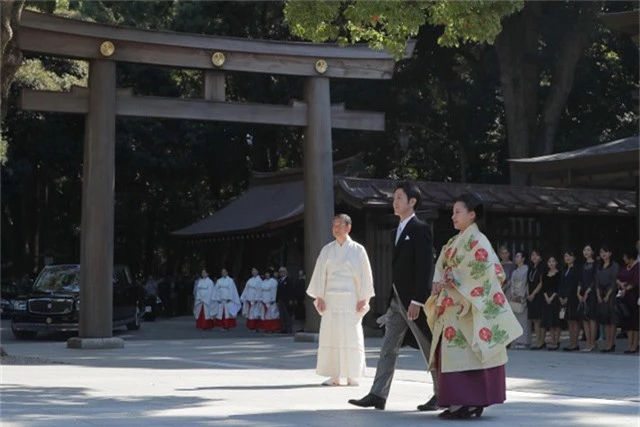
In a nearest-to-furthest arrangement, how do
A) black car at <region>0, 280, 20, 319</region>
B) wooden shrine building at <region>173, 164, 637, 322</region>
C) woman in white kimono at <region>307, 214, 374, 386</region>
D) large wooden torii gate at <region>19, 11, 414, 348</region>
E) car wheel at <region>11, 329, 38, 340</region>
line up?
woman in white kimono at <region>307, 214, 374, 386</region> < large wooden torii gate at <region>19, 11, 414, 348</region> < wooden shrine building at <region>173, 164, 637, 322</region> < car wheel at <region>11, 329, 38, 340</region> < black car at <region>0, 280, 20, 319</region>

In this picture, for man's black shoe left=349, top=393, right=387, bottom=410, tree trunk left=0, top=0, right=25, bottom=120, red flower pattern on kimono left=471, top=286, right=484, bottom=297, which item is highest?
tree trunk left=0, top=0, right=25, bottom=120

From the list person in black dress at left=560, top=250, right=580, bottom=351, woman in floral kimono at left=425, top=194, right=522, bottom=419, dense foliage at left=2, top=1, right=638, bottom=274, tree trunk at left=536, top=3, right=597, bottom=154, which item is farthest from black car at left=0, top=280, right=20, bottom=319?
woman in floral kimono at left=425, top=194, right=522, bottom=419

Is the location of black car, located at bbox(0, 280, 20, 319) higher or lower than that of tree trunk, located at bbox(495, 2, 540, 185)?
lower

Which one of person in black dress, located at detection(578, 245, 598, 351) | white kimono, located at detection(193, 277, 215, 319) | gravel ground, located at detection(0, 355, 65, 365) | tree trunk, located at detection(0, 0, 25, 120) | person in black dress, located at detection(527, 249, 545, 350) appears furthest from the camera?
white kimono, located at detection(193, 277, 215, 319)

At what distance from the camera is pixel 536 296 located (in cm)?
2050

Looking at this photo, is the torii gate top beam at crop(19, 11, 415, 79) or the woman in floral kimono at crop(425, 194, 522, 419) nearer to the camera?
the woman in floral kimono at crop(425, 194, 522, 419)

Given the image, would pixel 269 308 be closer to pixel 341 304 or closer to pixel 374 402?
pixel 341 304

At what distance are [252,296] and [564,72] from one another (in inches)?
505

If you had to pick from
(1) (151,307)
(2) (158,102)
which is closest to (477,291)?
(2) (158,102)

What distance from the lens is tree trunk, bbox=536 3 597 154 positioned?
3478cm

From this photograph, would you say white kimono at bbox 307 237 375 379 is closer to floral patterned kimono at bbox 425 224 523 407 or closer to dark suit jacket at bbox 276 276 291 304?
floral patterned kimono at bbox 425 224 523 407

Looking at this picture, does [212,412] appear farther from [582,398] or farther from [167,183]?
[167,183]

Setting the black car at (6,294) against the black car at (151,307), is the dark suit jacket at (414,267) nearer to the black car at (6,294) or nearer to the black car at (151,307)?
the black car at (151,307)

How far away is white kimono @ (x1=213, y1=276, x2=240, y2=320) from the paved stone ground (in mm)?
10973
